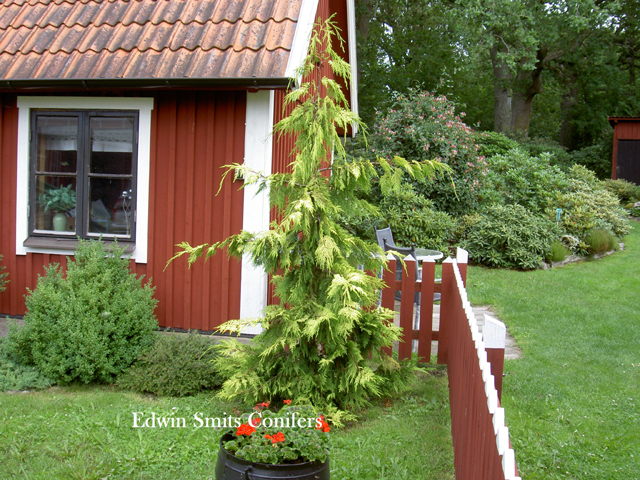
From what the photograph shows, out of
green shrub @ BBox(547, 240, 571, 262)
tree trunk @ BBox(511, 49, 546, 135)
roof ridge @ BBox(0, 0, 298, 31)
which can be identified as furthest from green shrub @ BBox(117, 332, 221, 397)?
tree trunk @ BBox(511, 49, 546, 135)

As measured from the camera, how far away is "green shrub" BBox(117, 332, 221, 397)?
16.0ft

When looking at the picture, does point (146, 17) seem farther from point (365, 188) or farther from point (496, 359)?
point (496, 359)

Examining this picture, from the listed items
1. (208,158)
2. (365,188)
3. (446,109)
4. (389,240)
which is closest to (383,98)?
(446,109)

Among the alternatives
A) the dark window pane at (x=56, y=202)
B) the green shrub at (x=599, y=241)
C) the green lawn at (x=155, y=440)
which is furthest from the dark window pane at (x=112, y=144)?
the green shrub at (x=599, y=241)

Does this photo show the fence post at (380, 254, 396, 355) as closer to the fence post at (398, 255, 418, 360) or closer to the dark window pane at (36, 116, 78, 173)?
the fence post at (398, 255, 418, 360)

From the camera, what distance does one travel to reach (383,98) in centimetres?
2608

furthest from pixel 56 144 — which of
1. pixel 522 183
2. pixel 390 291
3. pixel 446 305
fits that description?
pixel 522 183

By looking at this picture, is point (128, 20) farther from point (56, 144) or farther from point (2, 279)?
point (2, 279)

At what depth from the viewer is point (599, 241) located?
37.2 feet

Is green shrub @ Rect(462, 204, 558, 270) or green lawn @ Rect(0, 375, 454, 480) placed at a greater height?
green shrub @ Rect(462, 204, 558, 270)

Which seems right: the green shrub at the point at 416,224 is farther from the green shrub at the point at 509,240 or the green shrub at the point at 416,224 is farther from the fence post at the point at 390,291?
the fence post at the point at 390,291

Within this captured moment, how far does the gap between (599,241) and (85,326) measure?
977 cm

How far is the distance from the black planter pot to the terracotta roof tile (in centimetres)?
365

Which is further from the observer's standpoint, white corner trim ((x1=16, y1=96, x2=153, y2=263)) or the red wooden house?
white corner trim ((x1=16, y1=96, x2=153, y2=263))
